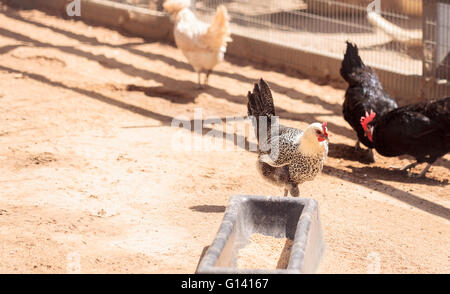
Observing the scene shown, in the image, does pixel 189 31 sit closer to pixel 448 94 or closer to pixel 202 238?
pixel 448 94

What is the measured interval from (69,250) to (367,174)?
3.40 meters

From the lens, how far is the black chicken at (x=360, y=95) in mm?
7449

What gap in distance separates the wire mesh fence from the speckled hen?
363 centimetres

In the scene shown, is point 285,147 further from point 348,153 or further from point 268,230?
point 348,153

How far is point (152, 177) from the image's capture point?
6.75 metres

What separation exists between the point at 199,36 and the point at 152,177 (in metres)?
3.28

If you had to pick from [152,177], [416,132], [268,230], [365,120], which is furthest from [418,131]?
[152,177]

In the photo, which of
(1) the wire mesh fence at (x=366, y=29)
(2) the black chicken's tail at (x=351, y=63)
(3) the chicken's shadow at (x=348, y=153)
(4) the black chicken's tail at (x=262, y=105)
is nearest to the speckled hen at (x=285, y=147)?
(4) the black chicken's tail at (x=262, y=105)

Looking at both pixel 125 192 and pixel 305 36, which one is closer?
pixel 125 192

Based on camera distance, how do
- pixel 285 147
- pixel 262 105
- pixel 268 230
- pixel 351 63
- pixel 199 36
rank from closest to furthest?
pixel 268 230 < pixel 285 147 < pixel 262 105 < pixel 351 63 < pixel 199 36

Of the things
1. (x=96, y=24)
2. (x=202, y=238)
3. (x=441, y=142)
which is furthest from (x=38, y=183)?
(x=96, y=24)

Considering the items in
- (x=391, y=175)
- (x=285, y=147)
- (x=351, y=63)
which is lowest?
(x=391, y=175)

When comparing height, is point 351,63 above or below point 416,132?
above
